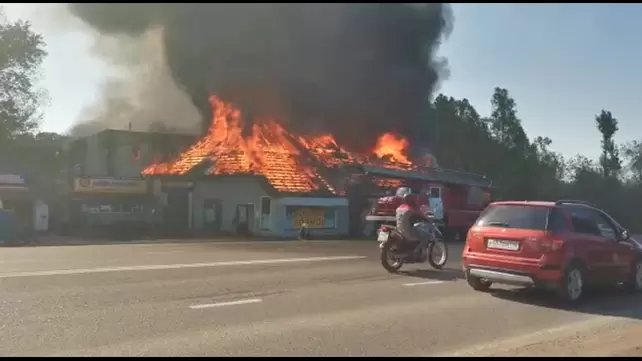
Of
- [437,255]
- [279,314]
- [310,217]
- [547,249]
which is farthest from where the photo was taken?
[310,217]

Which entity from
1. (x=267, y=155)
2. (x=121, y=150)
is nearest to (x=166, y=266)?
(x=267, y=155)

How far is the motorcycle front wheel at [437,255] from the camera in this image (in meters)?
13.8

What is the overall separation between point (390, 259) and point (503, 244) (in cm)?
336

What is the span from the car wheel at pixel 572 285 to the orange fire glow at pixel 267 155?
23.7 metres

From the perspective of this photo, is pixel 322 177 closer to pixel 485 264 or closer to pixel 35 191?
pixel 35 191

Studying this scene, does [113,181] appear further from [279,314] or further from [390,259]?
[279,314]

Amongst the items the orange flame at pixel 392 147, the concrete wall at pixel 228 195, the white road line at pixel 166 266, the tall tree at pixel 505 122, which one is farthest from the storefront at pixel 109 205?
the tall tree at pixel 505 122

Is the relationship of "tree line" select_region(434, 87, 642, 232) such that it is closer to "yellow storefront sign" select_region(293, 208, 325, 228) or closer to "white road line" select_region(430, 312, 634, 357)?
"yellow storefront sign" select_region(293, 208, 325, 228)

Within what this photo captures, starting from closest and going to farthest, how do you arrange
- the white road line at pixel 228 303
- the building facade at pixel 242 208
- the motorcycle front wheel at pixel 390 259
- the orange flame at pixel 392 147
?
the white road line at pixel 228 303 → the motorcycle front wheel at pixel 390 259 → the building facade at pixel 242 208 → the orange flame at pixel 392 147

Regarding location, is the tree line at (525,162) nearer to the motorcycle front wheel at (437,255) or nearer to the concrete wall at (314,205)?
the concrete wall at (314,205)

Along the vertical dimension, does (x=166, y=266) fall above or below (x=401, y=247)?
below

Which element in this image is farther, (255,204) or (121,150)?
(121,150)

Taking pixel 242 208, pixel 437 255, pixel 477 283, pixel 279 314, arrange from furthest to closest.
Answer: pixel 242 208 → pixel 437 255 → pixel 477 283 → pixel 279 314

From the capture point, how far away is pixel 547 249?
32.1ft
